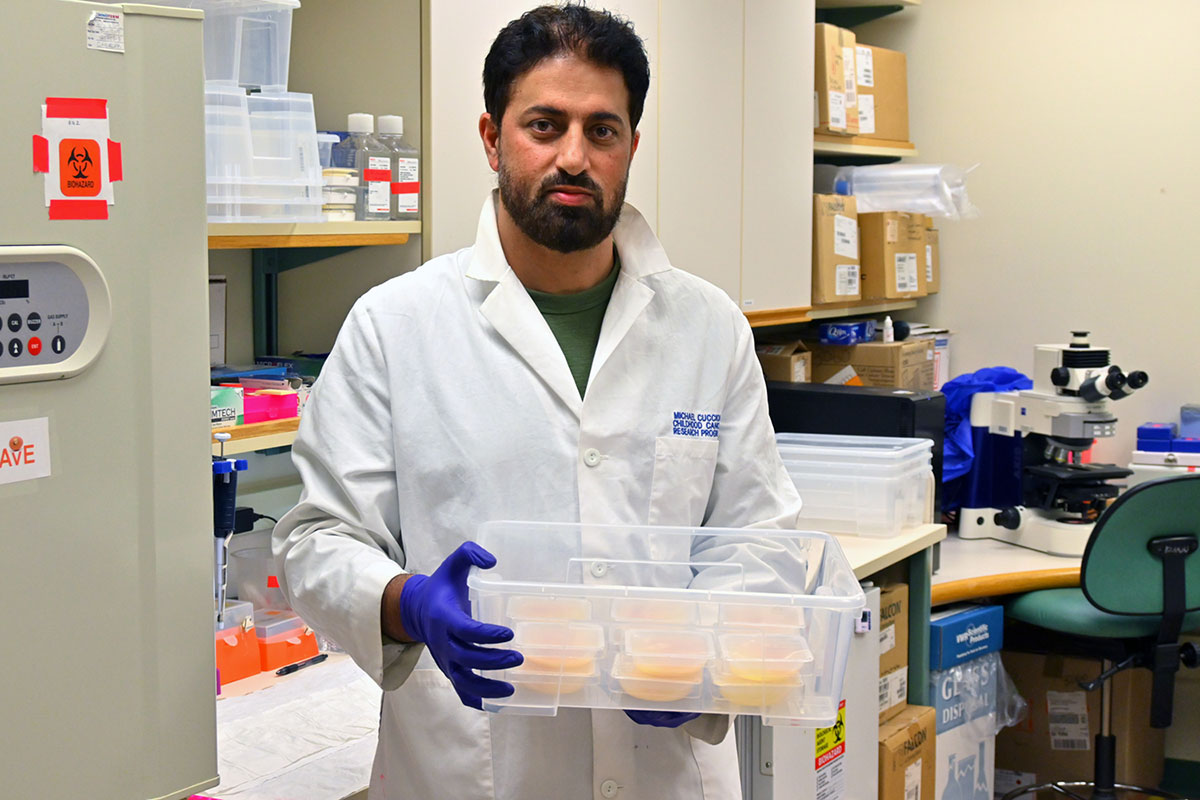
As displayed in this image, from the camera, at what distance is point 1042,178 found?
12.9 feet

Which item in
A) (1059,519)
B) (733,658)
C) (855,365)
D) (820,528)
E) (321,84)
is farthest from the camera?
(855,365)

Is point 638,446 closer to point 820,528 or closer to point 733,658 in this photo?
point 733,658

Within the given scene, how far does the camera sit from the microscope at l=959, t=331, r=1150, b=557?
10.4 ft

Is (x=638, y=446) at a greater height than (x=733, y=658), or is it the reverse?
(x=638, y=446)

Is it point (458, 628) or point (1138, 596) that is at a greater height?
point (458, 628)

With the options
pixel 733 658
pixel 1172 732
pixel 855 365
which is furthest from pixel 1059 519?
pixel 733 658

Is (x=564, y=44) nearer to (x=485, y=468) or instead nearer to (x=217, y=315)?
(x=485, y=468)

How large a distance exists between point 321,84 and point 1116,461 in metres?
2.79

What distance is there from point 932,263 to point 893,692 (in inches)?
67.5

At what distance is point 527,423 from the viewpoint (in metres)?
1.48

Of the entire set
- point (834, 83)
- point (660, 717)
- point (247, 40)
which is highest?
point (834, 83)

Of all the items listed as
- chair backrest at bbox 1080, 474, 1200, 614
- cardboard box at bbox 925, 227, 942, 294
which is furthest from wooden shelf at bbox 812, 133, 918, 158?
Answer: chair backrest at bbox 1080, 474, 1200, 614

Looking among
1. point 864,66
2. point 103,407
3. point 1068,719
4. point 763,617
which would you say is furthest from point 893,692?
point 103,407

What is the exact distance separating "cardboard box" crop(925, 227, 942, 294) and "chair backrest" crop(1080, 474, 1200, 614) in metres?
1.28
